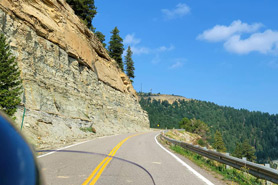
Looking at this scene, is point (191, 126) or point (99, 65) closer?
point (99, 65)

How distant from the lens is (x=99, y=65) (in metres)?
41.7

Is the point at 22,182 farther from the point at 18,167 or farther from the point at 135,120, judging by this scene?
the point at 135,120

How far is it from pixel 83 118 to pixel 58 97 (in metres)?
4.36

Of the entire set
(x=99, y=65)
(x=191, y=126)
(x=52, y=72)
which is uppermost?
(x=99, y=65)

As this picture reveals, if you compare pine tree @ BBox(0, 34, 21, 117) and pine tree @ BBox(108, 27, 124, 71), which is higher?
pine tree @ BBox(108, 27, 124, 71)

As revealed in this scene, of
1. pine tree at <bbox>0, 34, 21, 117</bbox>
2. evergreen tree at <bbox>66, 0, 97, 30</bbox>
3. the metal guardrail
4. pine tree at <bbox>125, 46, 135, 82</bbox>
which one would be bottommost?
the metal guardrail

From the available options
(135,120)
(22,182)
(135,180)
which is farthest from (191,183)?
(135,120)

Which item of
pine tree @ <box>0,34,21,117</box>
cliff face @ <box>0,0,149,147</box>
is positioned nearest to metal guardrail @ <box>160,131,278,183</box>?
cliff face @ <box>0,0,149,147</box>

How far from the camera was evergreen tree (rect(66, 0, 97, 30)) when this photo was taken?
46.1 metres

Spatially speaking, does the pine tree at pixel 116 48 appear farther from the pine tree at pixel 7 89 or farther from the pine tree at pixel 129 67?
the pine tree at pixel 7 89

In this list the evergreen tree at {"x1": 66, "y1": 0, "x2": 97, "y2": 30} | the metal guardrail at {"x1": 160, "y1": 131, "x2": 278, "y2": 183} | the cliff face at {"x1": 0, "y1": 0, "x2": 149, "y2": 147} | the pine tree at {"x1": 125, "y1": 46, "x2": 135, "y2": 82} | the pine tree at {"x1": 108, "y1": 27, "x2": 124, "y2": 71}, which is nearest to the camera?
the metal guardrail at {"x1": 160, "y1": 131, "x2": 278, "y2": 183}

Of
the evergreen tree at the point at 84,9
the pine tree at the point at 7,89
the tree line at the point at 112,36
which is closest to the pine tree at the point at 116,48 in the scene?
the tree line at the point at 112,36

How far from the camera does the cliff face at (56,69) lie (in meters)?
20.8

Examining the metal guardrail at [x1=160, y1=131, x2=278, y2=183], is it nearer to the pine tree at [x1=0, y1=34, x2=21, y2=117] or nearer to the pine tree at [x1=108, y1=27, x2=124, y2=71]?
the pine tree at [x1=0, y1=34, x2=21, y2=117]
